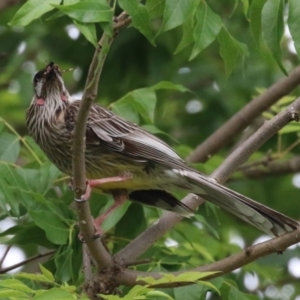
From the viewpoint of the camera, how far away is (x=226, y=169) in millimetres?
5184

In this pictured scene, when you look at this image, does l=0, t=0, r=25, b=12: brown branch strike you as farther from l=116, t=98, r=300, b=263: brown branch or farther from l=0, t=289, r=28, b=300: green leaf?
l=0, t=289, r=28, b=300: green leaf

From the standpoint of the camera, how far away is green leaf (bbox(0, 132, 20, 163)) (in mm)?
5348

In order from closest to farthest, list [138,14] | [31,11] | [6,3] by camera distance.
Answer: [138,14], [31,11], [6,3]

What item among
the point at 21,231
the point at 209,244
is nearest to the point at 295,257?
the point at 209,244

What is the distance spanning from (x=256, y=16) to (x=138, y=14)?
0.85 meters

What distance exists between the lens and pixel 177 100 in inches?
360

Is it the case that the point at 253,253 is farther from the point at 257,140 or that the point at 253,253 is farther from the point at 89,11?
the point at 89,11

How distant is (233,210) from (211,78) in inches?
137

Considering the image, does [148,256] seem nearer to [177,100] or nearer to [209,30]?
[209,30]

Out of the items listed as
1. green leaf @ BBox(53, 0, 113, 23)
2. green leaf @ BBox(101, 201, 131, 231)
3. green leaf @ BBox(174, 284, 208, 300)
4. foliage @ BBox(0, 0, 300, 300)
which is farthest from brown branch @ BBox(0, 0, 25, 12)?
green leaf @ BBox(53, 0, 113, 23)

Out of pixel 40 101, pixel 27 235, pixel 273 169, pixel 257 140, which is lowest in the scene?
pixel 27 235

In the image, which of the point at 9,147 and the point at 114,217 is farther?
the point at 9,147

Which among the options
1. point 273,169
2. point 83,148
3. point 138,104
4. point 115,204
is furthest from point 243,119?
point 83,148

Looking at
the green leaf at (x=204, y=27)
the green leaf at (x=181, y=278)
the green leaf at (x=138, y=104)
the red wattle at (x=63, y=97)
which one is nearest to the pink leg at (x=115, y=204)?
the green leaf at (x=138, y=104)
